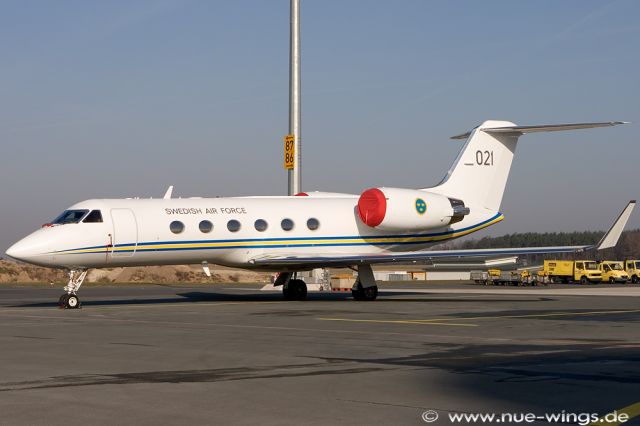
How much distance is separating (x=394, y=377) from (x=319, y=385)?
105 centimetres

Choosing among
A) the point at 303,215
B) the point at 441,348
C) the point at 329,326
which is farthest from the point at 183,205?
the point at 441,348

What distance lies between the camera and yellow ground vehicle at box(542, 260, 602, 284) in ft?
208

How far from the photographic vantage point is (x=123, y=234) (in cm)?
2641

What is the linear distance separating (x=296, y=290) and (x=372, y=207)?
4149 mm

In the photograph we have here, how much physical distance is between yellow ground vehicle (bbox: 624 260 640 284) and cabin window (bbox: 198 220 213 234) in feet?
147

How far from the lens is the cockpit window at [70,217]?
2609cm

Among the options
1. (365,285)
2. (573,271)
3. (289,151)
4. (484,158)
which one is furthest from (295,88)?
(573,271)

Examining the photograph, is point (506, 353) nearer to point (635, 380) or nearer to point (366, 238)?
point (635, 380)

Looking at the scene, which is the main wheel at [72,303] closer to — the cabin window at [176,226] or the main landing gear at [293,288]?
the cabin window at [176,226]

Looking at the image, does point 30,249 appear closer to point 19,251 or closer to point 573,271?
point 19,251

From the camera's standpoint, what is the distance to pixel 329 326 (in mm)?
18578

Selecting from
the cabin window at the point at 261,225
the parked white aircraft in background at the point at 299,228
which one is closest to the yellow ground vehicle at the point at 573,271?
the parked white aircraft in background at the point at 299,228

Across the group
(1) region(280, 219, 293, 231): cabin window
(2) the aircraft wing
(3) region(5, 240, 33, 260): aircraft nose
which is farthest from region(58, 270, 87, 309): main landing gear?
(1) region(280, 219, 293, 231): cabin window

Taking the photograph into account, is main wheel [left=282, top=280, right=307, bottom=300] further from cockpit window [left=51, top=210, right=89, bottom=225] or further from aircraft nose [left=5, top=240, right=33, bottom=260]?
aircraft nose [left=5, top=240, right=33, bottom=260]
